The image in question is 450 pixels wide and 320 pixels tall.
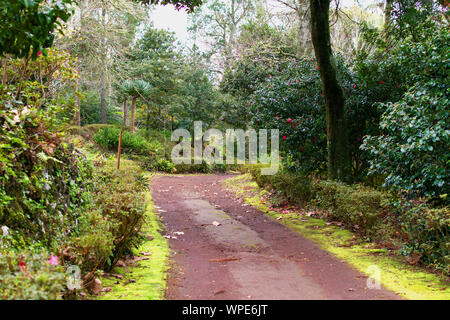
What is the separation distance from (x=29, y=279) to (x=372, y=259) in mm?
4723

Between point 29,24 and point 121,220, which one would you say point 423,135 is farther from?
point 29,24

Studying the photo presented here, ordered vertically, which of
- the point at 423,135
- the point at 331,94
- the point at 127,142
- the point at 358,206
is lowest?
the point at 358,206

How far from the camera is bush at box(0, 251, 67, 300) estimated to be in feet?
7.63

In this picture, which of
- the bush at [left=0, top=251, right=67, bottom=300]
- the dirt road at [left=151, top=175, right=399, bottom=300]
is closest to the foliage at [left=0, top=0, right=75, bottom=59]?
the bush at [left=0, top=251, right=67, bottom=300]

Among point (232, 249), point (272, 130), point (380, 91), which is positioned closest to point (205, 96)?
point (272, 130)

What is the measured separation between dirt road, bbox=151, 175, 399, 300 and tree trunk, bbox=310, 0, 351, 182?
6.72ft

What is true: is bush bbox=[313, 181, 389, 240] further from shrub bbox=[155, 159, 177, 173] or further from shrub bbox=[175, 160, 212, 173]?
shrub bbox=[175, 160, 212, 173]

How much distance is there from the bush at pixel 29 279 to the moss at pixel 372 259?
139 inches

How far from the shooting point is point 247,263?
5480mm

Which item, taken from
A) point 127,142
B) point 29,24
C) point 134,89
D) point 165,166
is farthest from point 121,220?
point 134,89

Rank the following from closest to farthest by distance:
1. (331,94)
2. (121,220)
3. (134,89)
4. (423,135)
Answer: (121,220)
(423,135)
(331,94)
(134,89)

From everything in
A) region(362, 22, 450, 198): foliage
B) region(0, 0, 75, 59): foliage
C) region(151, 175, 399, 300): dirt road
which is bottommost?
region(151, 175, 399, 300): dirt road

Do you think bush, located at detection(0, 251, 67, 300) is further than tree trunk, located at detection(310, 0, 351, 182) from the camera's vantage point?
No
